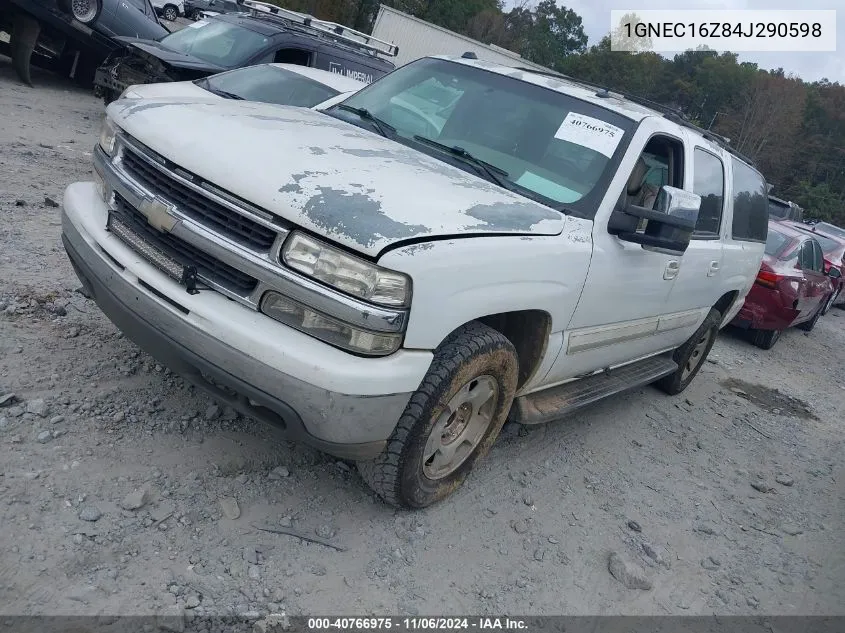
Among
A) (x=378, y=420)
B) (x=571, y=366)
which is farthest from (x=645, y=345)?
(x=378, y=420)

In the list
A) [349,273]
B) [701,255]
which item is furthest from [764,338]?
[349,273]

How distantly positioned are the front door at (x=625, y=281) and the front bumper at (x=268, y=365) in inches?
47.7

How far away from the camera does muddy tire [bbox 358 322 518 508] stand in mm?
2826

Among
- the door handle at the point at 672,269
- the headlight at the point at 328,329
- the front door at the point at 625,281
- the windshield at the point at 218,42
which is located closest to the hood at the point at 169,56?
the windshield at the point at 218,42

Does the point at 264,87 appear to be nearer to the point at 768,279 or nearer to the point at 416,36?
the point at 768,279

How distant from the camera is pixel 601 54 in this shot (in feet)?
221

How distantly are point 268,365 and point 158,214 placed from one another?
2.69 ft

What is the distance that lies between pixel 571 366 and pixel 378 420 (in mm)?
1506

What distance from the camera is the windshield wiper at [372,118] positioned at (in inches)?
150

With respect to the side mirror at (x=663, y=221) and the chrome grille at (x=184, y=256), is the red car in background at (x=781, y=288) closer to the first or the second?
the side mirror at (x=663, y=221)

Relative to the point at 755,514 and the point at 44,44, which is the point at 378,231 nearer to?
the point at 755,514

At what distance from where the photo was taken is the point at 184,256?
2.79 meters

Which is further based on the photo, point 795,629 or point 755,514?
point 755,514

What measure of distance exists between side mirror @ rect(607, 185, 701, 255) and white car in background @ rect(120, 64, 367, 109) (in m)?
4.41
